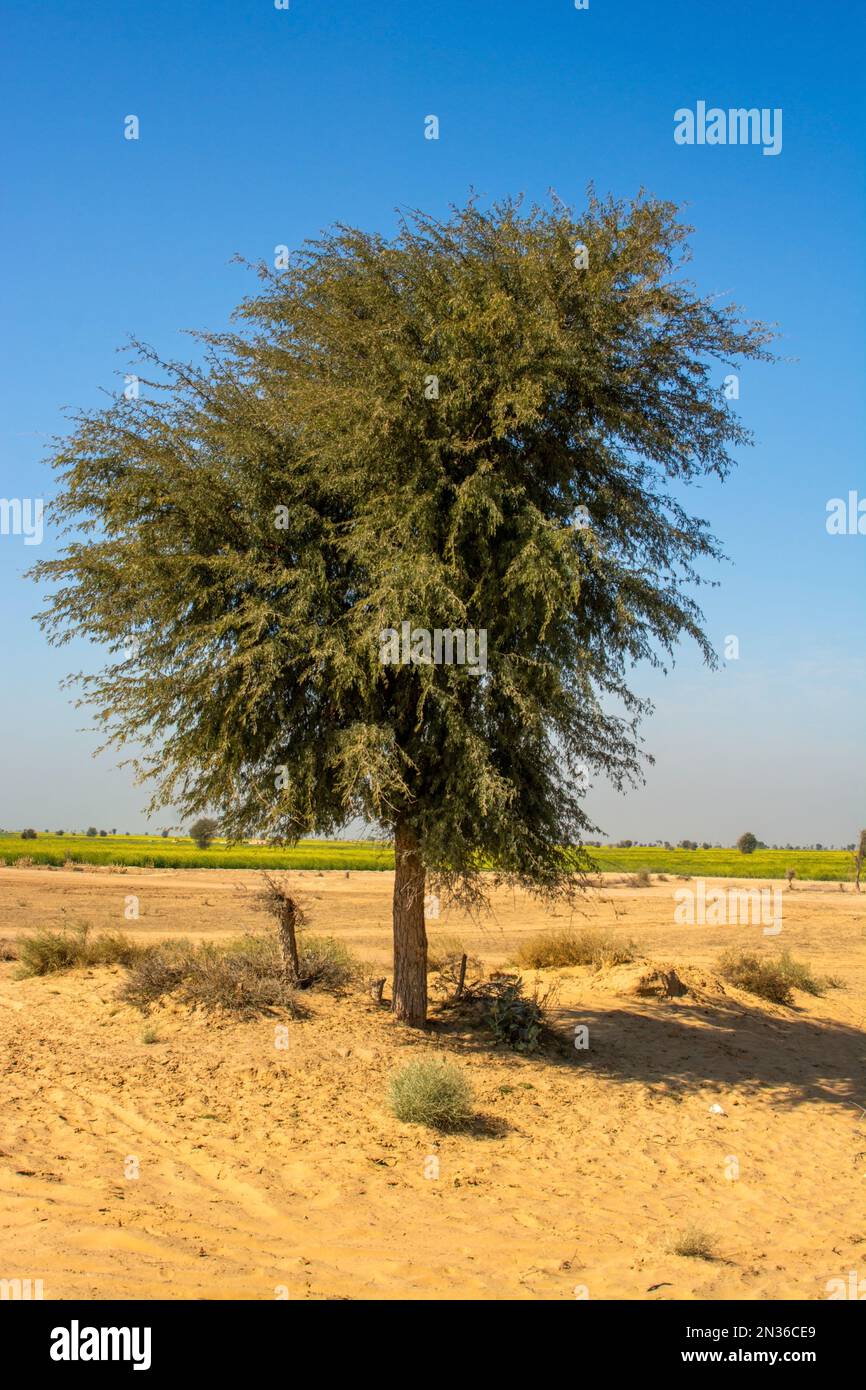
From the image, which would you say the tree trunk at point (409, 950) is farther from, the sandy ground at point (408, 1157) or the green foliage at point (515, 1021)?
the green foliage at point (515, 1021)

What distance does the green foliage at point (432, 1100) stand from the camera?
33.9ft

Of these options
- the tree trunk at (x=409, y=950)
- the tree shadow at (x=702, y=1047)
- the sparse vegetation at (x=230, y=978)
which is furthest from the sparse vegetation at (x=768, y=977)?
the tree trunk at (x=409, y=950)

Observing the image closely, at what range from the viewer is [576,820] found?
1344cm

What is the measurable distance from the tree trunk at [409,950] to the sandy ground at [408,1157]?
0.32 meters

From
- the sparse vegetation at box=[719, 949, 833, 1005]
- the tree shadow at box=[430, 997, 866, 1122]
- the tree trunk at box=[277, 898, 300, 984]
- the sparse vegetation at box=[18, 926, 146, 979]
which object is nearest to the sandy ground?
the tree shadow at box=[430, 997, 866, 1122]

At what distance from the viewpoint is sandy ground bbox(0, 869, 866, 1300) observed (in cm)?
702

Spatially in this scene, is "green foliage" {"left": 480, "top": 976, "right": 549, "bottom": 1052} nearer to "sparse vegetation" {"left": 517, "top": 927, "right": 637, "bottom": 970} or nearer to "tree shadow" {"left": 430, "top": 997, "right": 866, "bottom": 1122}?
"tree shadow" {"left": 430, "top": 997, "right": 866, "bottom": 1122}

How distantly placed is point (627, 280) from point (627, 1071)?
35.7 feet

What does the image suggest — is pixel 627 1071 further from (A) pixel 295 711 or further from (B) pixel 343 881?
(B) pixel 343 881

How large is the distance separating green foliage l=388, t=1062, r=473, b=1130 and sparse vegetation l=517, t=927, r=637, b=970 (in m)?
9.42

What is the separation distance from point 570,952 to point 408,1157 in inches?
436

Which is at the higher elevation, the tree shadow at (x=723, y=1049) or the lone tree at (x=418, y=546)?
the lone tree at (x=418, y=546)

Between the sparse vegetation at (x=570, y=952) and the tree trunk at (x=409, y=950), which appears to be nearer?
the tree trunk at (x=409, y=950)

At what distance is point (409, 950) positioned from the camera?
1380cm
